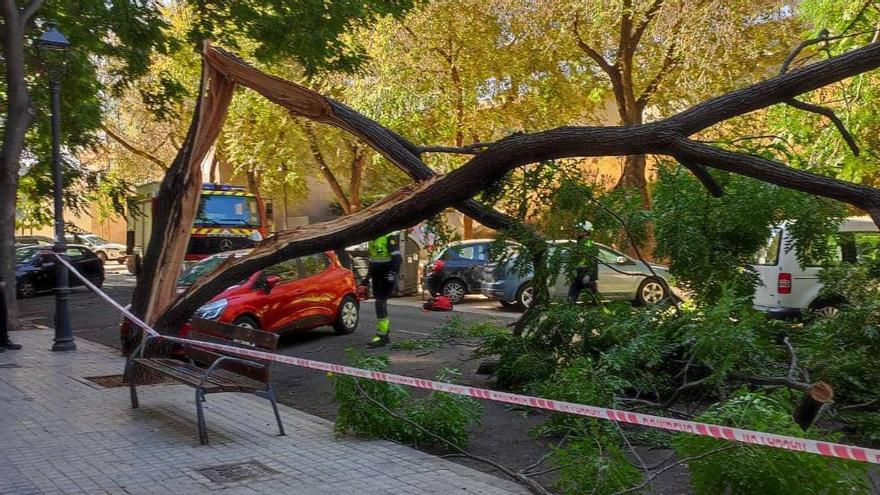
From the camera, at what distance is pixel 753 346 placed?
19.7 ft

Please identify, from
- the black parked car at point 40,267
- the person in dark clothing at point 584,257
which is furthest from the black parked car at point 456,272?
the person in dark clothing at point 584,257

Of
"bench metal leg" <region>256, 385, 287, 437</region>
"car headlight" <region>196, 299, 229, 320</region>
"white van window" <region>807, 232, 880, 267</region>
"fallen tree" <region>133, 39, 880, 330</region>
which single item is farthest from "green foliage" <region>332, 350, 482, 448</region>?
"car headlight" <region>196, 299, 229, 320</region>

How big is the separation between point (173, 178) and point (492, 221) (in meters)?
3.69

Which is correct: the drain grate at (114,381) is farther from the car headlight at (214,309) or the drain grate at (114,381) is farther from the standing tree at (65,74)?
the standing tree at (65,74)

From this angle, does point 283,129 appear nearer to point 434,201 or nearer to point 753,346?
point 434,201

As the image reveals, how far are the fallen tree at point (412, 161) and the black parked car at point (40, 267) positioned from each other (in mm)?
15131

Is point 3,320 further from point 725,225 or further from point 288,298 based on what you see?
point 725,225

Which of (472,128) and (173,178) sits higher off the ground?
(472,128)

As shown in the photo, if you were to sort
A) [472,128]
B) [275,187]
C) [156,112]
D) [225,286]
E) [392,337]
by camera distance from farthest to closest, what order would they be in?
[275,187]
[472,128]
[156,112]
[392,337]
[225,286]

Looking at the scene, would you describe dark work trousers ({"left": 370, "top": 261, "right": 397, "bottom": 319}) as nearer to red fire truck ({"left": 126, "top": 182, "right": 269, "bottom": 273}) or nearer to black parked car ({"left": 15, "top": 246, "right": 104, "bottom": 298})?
red fire truck ({"left": 126, "top": 182, "right": 269, "bottom": 273})

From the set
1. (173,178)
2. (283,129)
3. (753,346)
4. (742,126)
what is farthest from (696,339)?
(283,129)

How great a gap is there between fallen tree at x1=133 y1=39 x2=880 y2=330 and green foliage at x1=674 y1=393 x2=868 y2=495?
209cm

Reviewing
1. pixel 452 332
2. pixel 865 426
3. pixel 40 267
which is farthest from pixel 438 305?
pixel 40 267

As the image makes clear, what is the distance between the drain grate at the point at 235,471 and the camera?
566 cm
